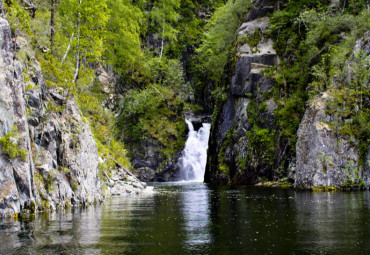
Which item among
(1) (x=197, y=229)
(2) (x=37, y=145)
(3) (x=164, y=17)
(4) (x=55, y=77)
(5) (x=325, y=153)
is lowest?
(1) (x=197, y=229)

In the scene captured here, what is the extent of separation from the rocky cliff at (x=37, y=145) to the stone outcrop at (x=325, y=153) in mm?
16255

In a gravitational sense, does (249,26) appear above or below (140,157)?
above

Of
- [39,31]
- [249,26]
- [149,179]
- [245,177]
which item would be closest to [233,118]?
[245,177]

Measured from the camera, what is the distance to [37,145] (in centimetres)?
1580

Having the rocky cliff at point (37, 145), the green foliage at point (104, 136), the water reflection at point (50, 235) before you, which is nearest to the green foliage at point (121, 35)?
the green foliage at point (104, 136)

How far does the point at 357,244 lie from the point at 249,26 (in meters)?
39.8

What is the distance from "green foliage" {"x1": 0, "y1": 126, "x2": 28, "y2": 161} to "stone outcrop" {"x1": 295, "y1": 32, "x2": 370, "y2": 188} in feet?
68.2

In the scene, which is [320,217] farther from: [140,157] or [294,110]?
[140,157]

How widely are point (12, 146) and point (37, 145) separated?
3.47 metres

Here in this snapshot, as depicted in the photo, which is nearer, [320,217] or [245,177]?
[320,217]

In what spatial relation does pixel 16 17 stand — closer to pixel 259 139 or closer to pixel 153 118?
pixel 259 139

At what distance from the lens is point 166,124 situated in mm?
51062

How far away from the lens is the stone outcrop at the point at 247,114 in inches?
1423

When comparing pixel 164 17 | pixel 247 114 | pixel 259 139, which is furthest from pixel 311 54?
pixel 164 17
